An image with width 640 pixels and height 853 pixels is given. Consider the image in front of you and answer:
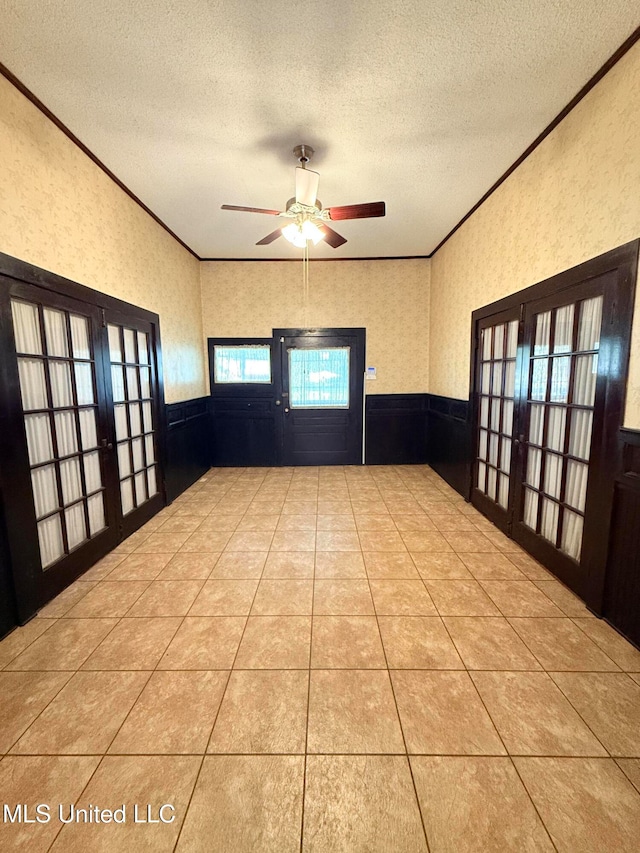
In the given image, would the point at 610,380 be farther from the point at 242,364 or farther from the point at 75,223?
the point at 242,364

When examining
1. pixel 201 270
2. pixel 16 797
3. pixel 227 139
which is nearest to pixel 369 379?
pixel 201 270

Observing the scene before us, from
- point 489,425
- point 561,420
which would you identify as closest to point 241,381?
point 489,425

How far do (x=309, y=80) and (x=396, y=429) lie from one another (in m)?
4.16

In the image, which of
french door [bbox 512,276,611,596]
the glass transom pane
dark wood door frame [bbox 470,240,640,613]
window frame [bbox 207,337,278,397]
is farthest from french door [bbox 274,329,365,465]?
dark wood door frame [bbox 470,240,640,613]

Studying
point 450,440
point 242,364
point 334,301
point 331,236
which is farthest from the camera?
point 242,364

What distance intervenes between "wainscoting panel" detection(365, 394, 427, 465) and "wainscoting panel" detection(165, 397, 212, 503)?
2.47m

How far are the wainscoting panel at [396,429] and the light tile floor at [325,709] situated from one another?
281 centimetres

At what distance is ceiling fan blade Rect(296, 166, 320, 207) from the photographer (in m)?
2.38

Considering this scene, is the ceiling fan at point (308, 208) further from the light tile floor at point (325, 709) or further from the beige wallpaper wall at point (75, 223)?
the light tile floor at point (325, 709)

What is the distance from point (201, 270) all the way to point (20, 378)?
363cm

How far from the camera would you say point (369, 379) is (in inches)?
208

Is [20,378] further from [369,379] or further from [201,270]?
[369,379]

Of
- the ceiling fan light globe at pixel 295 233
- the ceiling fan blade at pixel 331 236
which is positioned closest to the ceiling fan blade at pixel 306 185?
the ceiling fan light globe at pixel 295 233

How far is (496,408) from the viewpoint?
3270 millimetres
